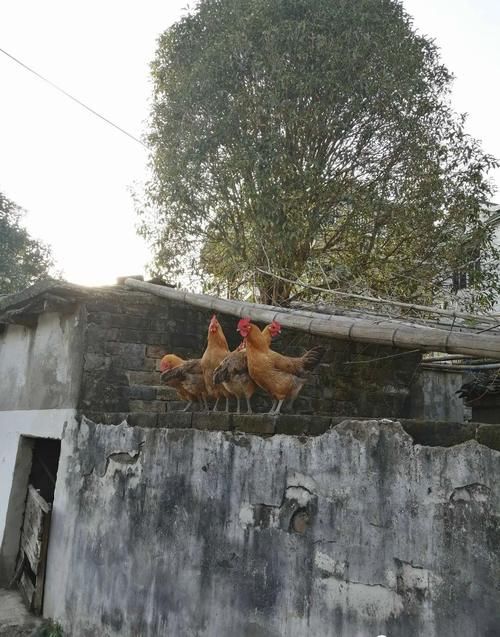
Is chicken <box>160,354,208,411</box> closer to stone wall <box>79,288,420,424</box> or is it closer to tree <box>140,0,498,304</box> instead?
stone wall <box>79,288,420,424</box>

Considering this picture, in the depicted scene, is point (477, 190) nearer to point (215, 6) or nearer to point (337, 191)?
point (337, 191)

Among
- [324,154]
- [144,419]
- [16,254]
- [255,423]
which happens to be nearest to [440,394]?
[324,154]

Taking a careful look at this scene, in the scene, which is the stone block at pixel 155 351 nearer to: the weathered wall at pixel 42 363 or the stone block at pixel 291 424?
the weathered wall at pixel 42 363

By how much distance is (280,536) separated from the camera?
344 cm

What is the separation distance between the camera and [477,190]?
1098 centimetres

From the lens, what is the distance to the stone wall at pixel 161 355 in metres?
5.70

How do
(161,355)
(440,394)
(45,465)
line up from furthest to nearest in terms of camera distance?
(440,394) < (45,465) < (161,355)

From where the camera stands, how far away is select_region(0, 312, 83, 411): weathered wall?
19.2ft

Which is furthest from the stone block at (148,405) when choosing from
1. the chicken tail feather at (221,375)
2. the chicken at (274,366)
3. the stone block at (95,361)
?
the chicken at (274,366)

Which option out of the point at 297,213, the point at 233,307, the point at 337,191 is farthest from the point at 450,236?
the point at 233,307

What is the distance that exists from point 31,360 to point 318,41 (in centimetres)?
783

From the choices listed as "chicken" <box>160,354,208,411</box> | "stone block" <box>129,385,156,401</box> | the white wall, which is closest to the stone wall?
"stone block" <box>129,385,156,401</box>

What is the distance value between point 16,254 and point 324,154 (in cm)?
1291

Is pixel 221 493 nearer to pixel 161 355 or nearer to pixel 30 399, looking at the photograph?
pixel 161 355
